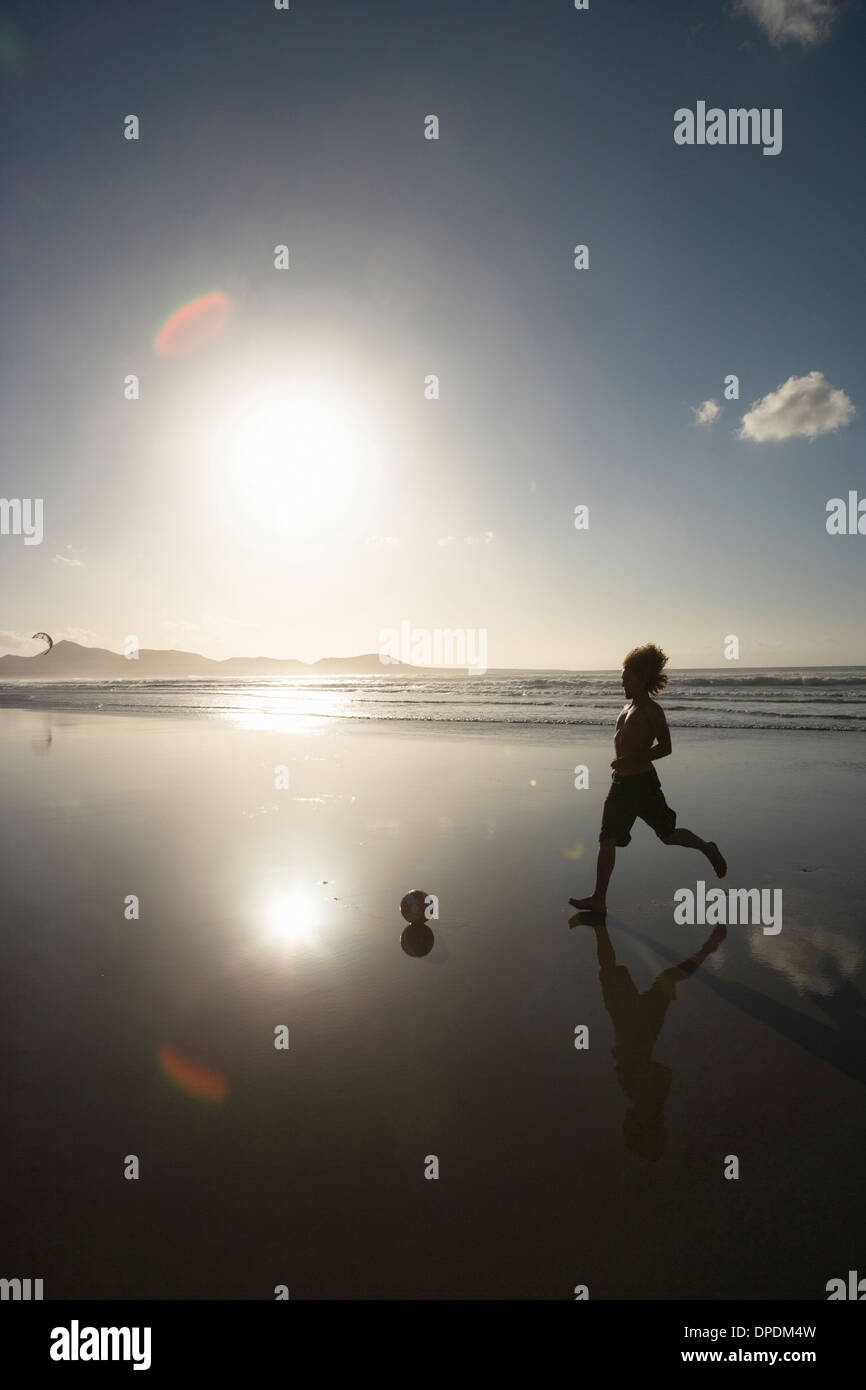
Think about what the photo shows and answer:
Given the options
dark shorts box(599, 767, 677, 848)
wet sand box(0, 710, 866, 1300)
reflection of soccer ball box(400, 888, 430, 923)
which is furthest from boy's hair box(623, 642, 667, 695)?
reflection of soccer ball box(400, 888, 430, 923)

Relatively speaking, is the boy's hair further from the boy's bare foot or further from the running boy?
the boy's bare foot

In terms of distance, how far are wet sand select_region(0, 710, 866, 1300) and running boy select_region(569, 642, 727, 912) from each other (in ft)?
1.69

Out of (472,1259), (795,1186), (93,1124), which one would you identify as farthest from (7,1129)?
(795,1186)

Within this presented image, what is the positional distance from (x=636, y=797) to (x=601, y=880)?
78cm

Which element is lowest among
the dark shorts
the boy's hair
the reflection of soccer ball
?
the reflection of soccer ball

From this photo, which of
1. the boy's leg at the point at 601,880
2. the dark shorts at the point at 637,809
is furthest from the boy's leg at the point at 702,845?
the boy's leg at the point at 601,880

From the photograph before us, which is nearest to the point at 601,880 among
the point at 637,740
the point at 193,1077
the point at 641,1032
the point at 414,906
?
the point at 637,740

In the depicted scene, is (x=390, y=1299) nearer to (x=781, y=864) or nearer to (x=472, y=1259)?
(x=472, y=1259)

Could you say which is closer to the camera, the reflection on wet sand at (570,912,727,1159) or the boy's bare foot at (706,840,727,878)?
the reflection on wet sand at (570,912,727,1159)

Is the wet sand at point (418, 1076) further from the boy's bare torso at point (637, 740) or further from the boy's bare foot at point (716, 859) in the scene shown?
the boy's bare torso at point (637, 740)

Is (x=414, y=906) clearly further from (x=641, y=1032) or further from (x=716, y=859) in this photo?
(x=716, y=859)

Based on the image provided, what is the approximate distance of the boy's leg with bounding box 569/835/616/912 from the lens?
533 centimetres

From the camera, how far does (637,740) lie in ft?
18.1

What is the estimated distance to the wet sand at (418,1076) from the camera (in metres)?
2.31
